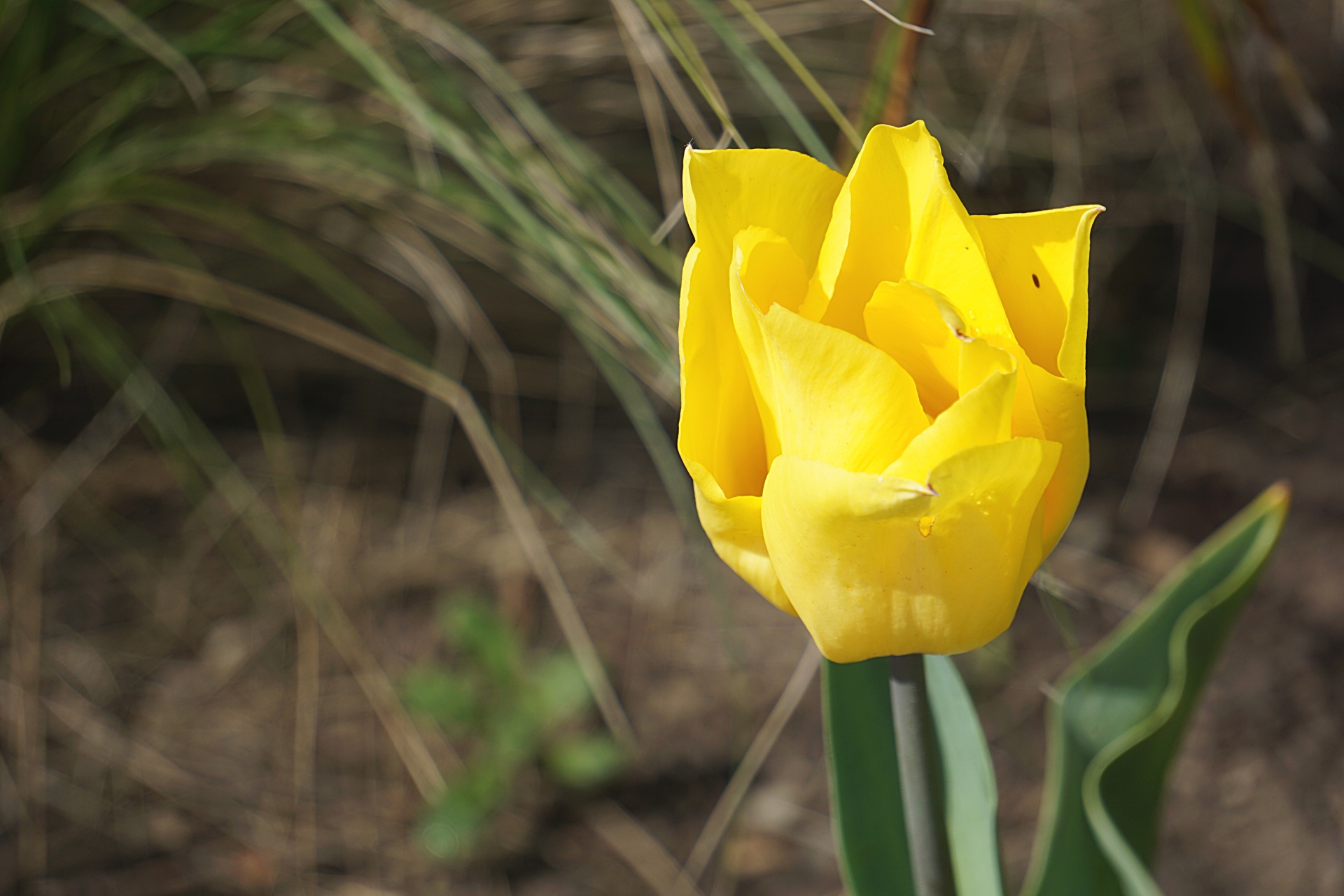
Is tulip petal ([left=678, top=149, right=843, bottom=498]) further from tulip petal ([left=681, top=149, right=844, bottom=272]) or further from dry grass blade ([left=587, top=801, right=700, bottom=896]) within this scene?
dry grass blade ([left=587, top=801, right=700, bottom=896])

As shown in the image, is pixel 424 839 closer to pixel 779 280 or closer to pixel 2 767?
pixel 2 767

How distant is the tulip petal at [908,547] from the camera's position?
0.89 ft

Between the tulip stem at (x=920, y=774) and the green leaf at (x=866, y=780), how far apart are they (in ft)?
0.12

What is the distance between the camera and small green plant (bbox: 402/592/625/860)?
31.9 inches

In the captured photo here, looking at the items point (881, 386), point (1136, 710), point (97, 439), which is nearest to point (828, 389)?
point (881, 386)

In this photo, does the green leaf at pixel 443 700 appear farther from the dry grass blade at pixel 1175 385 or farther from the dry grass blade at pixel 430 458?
the dry grass blade at pixel 1175 385

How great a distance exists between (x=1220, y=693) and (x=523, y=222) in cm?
74

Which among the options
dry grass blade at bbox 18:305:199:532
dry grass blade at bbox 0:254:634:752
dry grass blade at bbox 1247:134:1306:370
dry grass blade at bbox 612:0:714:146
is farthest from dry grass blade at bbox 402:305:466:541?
dry grass blade at bbox 1247:134:1306:370

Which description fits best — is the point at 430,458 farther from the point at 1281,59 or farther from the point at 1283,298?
the point at 1283,298

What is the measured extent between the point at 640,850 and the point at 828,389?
66 cm

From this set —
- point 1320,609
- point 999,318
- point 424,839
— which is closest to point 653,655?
point 424,839

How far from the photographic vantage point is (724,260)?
32cm

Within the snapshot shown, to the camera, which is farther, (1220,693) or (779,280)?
(1220,693)

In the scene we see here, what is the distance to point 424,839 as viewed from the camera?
831mm
